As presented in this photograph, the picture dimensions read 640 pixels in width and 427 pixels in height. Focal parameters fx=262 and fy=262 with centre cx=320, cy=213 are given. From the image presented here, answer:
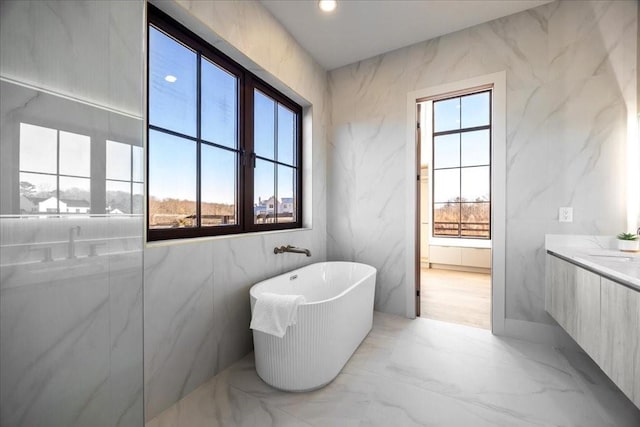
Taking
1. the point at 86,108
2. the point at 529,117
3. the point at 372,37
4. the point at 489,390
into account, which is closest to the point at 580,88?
the point at 529,117

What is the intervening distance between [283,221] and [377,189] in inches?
43.1

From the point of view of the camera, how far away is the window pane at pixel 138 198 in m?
1.10

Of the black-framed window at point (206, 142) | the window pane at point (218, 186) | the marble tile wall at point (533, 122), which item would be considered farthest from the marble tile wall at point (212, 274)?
the marble tile wall at point (533, 122)

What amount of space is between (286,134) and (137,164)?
1.81 metres

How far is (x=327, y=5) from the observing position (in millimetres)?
2123

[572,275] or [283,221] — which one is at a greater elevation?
[283,221]

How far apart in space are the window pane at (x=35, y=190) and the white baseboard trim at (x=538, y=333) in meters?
3.11

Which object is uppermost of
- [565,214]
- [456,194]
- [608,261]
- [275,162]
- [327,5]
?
[327,5]

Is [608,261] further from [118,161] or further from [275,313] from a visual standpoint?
[118,161]

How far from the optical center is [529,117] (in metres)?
2.24

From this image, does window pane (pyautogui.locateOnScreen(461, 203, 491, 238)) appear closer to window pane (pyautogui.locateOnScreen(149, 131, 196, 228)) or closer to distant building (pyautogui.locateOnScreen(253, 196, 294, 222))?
distant building (pyautogui.locateOnScreen(253, 196, 294, 222))

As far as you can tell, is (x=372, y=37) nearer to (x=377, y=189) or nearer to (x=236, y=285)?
(x=377, y=189)

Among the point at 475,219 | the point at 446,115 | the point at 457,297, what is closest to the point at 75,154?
the point at 457,297

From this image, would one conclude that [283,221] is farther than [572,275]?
Yes
